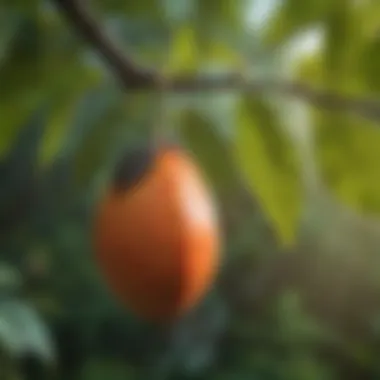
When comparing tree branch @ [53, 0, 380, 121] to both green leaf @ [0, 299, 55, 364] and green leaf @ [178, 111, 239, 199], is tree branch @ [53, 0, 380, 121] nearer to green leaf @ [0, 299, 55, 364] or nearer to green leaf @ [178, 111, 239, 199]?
green leaf @ [178, 111, 239, 199]

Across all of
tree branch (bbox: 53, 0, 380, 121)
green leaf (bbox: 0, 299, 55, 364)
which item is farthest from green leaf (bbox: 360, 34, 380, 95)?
green leaf (bbox: 0, 299, 55, 364)

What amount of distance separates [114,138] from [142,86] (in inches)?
3.3

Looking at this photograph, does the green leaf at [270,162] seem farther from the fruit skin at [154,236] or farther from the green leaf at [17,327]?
the green leaf at [17,327]

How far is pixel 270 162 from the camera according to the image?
0.28m

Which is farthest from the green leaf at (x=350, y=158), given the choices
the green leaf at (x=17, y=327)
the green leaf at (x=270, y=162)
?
the green leaf at (x=17, y=327)

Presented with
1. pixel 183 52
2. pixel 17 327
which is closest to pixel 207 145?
pixel 183 52

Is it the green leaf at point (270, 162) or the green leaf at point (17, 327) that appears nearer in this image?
the green leaf at point (270, 162)

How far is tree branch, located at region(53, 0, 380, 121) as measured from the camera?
9.8 inches

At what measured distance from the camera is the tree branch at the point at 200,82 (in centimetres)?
25

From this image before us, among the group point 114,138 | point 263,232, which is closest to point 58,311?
point 263,232

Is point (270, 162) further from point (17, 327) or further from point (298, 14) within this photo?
point (17, 327)

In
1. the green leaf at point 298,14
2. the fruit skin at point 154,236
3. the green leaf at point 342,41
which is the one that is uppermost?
the green leaf at point 298,14

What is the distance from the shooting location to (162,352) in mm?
972

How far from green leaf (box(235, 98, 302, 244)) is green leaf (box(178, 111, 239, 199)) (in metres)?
0.03
